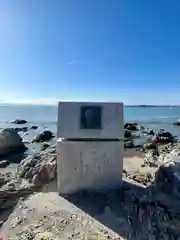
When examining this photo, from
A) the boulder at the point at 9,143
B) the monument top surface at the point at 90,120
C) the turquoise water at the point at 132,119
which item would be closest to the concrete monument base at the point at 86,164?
the monument top surface at the point at 90,120

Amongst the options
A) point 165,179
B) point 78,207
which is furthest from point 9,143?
point 78,207

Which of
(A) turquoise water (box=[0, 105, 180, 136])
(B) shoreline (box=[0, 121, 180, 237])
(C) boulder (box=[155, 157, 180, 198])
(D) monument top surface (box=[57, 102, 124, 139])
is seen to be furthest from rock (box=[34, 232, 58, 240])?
(A) turquoise water (box=[0, 105, 180, 136])

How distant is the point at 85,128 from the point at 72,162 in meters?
0.81

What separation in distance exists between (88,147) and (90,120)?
24.3 inches

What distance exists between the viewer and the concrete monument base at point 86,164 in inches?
258

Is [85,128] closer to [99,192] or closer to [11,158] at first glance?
[99,192]

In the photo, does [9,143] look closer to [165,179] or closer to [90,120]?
[90,120]

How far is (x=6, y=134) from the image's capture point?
18531 mm

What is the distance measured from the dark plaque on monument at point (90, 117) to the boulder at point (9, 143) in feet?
38.0

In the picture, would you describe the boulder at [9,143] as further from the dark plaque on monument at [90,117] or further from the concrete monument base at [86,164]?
the dark plaque on monument at [90,117]

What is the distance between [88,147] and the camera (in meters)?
6.58

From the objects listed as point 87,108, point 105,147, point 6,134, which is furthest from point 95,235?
point 6,134

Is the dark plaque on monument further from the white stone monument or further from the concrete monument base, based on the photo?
the concrete monument base

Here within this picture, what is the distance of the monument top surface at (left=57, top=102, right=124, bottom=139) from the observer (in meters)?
6.63
